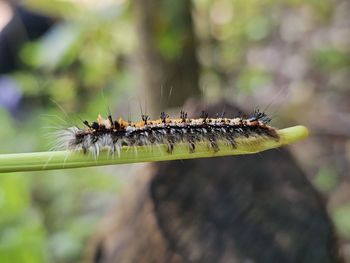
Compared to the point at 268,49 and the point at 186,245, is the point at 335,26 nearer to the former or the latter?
the point at 268,49

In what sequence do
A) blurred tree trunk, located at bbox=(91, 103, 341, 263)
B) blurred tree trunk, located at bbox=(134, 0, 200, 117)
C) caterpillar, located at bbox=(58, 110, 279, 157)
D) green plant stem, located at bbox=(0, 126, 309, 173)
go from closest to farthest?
green plant stem, located at bbox=(0, 126, 309, 173)
caterpillar, located at bbox=(58, 110, 279, 157)
blurred tree trunk, located at bbox=(91, 103, 341, 263)
blurred tree trunk, located at bbox=(134, 0, 200, 117)

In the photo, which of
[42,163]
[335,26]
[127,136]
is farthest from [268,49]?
[42,163]

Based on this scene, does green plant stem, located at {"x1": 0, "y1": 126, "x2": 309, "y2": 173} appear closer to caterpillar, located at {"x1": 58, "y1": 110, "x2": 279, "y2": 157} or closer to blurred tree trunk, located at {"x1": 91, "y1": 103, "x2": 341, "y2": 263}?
caterpillar, located at {"x1": 58, "y1": 110, "x2": 279, "y2": 157}

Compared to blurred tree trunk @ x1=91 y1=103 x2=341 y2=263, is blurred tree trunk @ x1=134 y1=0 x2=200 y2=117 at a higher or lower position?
higher

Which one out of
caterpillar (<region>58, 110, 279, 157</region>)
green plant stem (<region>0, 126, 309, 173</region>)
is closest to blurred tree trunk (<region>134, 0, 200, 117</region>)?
caterpillar (<region>58, 110, 279, 157</region>)

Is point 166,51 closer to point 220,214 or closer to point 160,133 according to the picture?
point 220,214

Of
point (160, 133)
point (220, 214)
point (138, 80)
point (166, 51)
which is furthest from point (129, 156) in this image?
point (138, 80)
